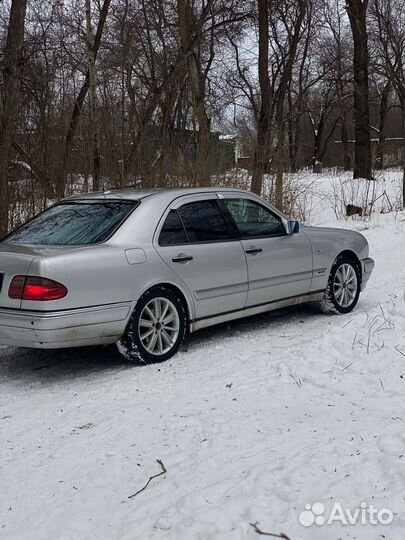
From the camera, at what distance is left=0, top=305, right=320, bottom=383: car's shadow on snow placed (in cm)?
543

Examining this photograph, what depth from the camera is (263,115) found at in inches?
614

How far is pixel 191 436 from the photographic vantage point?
3850 mm

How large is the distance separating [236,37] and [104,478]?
68.2 ft

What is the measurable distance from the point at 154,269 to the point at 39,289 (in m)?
1.01

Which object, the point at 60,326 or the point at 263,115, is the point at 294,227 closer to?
the point at 60,326

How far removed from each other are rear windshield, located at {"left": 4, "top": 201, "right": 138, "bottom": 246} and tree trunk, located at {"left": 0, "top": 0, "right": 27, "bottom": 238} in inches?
159

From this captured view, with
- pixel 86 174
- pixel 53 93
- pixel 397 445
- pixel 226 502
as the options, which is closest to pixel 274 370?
pixel 397 445

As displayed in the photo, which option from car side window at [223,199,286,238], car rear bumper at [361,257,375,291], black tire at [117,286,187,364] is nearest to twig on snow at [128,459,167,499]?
black tire at [117,286,187,364]

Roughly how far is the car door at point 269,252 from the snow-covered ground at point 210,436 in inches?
20.4

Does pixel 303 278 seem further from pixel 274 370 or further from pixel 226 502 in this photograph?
pixel 226 502

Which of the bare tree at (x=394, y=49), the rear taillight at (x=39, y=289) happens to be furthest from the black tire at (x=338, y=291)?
the bare tree at (x=394, y=49)

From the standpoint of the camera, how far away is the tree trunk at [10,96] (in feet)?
32.3

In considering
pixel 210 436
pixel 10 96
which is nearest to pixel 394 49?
pixel 10 96

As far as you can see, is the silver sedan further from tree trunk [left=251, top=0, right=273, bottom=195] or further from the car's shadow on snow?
tree trunk [left=251, top=0, right=273, bottom=195]
